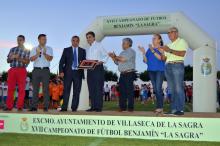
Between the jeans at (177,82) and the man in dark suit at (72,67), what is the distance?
189cm

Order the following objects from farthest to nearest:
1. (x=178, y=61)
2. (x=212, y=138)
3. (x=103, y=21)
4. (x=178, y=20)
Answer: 1. (x=103, y=21)
2. (x=178, y=20)
3. (x=178, y=61)
4. (x=212, y=138)

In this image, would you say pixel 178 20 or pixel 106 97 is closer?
pixel 178 20

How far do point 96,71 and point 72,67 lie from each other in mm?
500

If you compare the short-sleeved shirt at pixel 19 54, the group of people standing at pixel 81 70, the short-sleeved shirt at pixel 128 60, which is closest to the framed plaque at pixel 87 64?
the group of people standing at pixel 81 70

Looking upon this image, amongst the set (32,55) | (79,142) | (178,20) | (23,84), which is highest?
(178,20)

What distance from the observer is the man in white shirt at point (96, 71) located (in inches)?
290

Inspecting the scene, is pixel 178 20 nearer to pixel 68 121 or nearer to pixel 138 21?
pixel 138 21

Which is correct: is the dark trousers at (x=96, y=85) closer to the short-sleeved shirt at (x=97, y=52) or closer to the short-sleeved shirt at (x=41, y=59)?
the short-sleeved shirt at (x=97, y=52)

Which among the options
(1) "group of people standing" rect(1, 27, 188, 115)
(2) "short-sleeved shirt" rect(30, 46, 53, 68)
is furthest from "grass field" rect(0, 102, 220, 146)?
(2) "short-sleeved shirt" rect(30, 46, 53, 68)

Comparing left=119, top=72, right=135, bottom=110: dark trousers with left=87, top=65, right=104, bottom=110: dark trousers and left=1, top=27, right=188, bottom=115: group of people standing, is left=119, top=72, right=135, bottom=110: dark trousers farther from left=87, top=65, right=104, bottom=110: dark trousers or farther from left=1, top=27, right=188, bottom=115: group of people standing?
left=87, top=65, right=104, bottom=110: dark trousers

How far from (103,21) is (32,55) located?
5.55 m

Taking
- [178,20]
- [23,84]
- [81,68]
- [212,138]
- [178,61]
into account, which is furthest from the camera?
[178,20]

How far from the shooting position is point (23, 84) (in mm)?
7676

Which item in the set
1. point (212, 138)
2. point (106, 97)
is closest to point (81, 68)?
point (212, 138)
